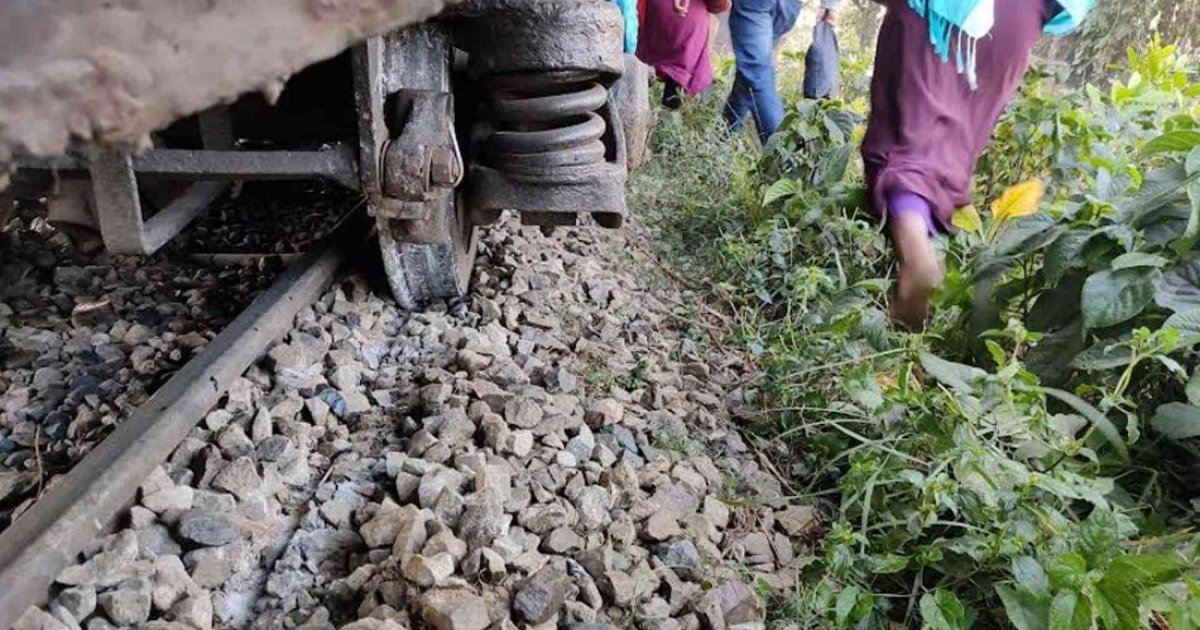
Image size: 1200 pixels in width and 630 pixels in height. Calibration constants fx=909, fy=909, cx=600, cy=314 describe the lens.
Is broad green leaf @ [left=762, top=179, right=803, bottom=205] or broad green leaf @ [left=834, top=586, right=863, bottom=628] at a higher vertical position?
broad green leaf @ [left=762, top=179, right=803, bottom=205]

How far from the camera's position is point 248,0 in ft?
1.57

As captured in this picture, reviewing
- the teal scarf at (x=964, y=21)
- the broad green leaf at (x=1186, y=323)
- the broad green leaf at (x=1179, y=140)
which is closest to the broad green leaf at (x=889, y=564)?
the broad green leaf at (x=1186, y=323)

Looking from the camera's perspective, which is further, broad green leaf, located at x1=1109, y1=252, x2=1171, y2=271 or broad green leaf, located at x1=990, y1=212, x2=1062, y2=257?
broad green leaf, located at x1=990, y1=212, x2=1062, y2=257

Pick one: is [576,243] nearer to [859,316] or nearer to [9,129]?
[859,316]

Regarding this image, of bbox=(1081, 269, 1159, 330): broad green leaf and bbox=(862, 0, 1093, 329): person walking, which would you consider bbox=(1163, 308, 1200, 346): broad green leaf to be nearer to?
bbox=(1081, 269, 1159, 330): broad green leaf

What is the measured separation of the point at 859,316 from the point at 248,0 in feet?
6.29

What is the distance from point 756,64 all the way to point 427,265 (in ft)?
9.02

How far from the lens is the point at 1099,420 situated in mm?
1803

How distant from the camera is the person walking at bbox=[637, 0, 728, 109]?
4.26 m

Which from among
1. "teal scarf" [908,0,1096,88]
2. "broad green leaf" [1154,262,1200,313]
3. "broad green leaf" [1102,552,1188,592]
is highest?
"teal scarf" [908,0,1096,88]

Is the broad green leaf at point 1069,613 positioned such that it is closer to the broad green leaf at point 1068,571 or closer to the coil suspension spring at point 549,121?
the broad green leaf at point 1068,571

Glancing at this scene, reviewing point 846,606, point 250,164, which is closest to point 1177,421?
point 846,606

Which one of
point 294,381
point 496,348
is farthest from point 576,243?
point 294,381

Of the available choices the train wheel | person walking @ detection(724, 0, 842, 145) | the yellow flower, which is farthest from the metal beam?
person walking @ detection(724, 0, 842, 145)
